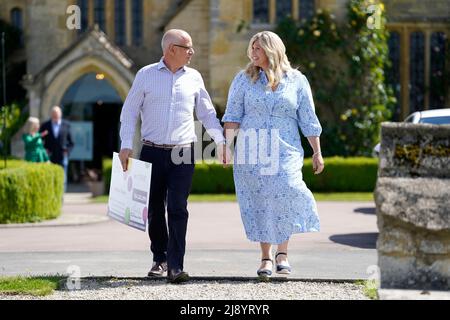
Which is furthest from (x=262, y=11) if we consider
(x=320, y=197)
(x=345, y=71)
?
(x=320, y=197)

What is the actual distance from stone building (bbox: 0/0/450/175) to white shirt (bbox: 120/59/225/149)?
16.4 meters

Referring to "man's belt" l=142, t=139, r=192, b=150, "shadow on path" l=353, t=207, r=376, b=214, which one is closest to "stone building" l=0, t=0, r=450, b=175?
"shadow on path" l=353, t=207, r=376, b=214

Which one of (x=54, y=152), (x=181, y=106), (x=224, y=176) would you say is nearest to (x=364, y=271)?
(x=181, y=106)

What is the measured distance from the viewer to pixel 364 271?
9.84 metres

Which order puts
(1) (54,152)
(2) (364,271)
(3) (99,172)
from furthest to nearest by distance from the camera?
(3) (99,172) → (1) (54,152) → (2) (364,271)

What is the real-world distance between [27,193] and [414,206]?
30.0 feet

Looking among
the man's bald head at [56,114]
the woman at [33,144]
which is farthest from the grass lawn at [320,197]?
the woman at [33,144]

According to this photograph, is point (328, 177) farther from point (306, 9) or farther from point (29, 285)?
point (29, 285)

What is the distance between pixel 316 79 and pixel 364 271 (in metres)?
17.3

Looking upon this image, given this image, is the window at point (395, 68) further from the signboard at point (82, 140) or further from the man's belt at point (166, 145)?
the man's belt at point (166, 145)

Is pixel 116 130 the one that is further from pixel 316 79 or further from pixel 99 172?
pixel 316 79

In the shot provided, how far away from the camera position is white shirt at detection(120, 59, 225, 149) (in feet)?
29.5

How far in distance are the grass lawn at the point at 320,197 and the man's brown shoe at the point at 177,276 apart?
12568 millimetres
